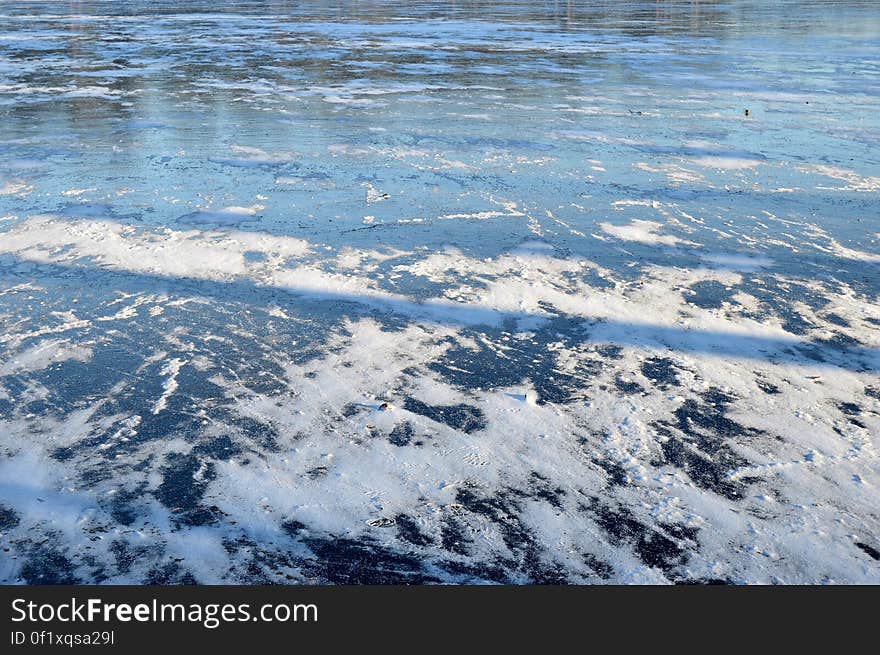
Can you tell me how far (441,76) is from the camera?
11.8 m

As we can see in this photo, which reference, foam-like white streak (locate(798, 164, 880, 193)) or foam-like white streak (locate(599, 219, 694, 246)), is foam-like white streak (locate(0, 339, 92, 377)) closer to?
foam-like white streak (locate(599, 219, 694, 246))

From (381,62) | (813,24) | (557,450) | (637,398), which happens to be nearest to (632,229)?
(637,398)

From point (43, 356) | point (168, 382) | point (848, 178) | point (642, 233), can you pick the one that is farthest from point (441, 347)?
point (848, 178)

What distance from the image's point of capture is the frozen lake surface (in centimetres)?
251

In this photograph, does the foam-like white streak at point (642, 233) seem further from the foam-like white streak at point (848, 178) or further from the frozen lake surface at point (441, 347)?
the foam-like white streak at point (848, 178)

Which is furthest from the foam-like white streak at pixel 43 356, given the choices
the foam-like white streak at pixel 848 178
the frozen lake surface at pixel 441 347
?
the foam-like white streak at pixel 848 178

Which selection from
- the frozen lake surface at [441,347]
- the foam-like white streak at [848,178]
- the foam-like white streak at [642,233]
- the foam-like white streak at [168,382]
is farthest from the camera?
the foam-like white streak at [848,178]

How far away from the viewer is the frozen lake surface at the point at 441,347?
2.51m

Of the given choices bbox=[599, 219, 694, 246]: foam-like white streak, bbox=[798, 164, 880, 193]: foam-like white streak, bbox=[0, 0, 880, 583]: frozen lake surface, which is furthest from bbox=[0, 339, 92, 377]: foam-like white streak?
bbox=[798, 164, 880, 193]: foam-like white streak

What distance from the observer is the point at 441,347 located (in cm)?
374

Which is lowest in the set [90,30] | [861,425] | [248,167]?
[861,425]

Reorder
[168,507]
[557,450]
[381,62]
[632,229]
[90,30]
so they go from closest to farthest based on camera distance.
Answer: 1. [168,507]
2. [557,450]
3. [632,229]
4. [381,62]
5. [90,30]

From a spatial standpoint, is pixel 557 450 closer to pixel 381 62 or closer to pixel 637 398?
pixel 637 398

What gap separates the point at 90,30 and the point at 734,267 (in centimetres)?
1904
